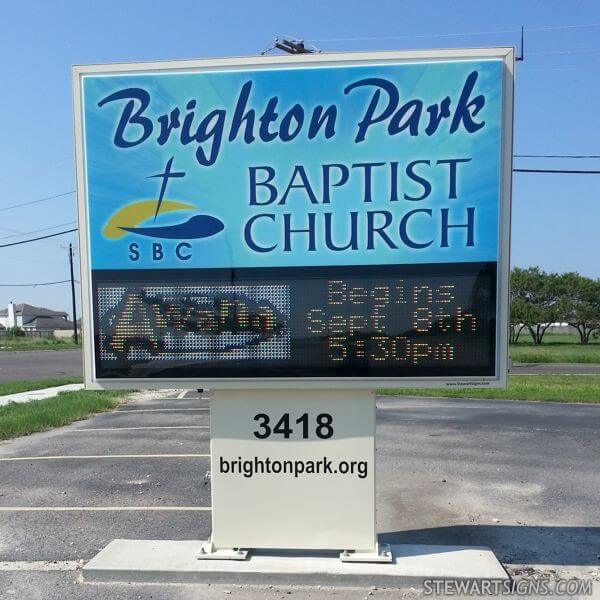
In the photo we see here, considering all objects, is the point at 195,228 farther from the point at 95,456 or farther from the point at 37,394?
the point at 37,394

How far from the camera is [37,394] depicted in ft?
51.6

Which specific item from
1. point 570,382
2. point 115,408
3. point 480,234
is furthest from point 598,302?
point 480,234

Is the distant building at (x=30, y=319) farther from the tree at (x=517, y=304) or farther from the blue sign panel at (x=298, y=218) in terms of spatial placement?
the blue sign panel at (x=298, y=218)

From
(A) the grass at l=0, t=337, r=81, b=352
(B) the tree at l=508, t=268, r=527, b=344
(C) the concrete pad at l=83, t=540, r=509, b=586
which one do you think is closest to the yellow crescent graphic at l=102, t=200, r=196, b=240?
(C) the concrete pad at l=83, t=540, r=509, b=586

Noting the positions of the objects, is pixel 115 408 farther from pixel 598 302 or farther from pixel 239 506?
pixel 598 302

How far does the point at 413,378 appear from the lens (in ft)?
14.2

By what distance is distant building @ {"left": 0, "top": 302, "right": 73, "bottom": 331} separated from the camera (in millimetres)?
113188

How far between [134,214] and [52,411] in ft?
28.8

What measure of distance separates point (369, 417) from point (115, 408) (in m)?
10.0

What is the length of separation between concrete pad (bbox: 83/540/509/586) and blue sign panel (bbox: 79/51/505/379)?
1497 millimetres

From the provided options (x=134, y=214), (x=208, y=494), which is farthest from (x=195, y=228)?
(x=208, y=494)

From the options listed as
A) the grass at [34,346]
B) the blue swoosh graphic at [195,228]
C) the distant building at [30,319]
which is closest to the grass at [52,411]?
the blue swoosh graphic at [195,228]

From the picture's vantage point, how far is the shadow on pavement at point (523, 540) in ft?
15.9

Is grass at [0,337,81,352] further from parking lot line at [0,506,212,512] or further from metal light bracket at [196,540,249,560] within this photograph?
metal light bracket at [196,540,249,560]
